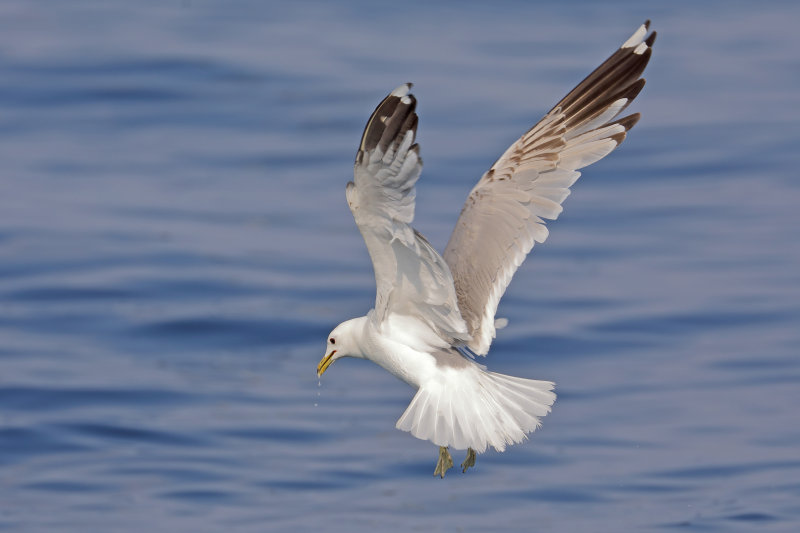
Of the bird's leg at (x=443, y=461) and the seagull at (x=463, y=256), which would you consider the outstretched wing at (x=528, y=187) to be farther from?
the bird's leg at (x=443, y=461)

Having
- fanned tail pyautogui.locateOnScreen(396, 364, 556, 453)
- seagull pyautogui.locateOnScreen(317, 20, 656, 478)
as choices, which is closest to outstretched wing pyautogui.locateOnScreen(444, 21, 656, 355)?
seagull pyautogui.locateOnScreen(317, 20, 656, 478)

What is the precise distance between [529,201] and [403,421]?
1.77 meters

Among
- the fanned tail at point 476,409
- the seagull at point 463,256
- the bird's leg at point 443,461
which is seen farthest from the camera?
the bird's leg at point 443,461

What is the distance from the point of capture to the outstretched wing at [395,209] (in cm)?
762

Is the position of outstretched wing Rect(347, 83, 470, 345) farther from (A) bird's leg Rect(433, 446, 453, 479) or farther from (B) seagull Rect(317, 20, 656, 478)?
(A) bird's leg Rect(433, 446, 453, 479)

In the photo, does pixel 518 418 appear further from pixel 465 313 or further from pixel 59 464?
pixel 59 464

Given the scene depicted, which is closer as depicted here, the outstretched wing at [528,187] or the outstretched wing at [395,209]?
the outstretched wing at [395,209]

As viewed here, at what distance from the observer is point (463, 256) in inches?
379

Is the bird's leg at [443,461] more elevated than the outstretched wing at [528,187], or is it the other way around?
the outstretched wing at [528,187]

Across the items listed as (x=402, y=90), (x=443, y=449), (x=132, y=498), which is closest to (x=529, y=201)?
(x=443, y=449)

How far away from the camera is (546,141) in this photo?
986 cm

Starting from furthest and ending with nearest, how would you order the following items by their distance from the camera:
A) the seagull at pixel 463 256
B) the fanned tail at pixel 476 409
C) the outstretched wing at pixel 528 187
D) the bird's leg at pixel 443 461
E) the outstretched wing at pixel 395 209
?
the bird's leg at pixel 443 461 → the outstretched wing at pixel 528 187 → the fanned tail at pixel 476 409 → the seagull at pixel 463 256 → the outstretched wing at pixel 395 209

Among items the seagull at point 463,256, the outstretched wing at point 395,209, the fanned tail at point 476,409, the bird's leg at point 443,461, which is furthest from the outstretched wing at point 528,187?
the bird's leg at point 443,461

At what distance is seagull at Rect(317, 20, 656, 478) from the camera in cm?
782
